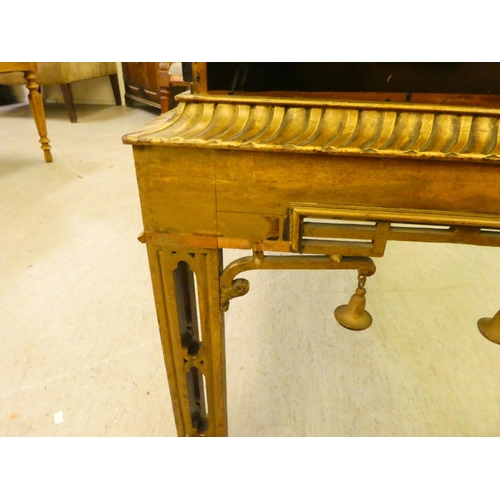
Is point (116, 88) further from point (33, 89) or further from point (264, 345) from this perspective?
point (264, 345)

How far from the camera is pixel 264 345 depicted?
42.8 inches

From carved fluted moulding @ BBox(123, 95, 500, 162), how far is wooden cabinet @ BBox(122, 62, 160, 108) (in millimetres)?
2820

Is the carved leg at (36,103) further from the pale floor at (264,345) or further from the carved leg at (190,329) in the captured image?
the carved leg at (190,329)

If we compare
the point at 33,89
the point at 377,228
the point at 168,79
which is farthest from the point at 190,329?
the point at 33,89

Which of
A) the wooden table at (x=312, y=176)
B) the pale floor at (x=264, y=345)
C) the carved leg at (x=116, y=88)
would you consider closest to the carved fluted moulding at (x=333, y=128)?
the wooden table at (x=312, y=176)

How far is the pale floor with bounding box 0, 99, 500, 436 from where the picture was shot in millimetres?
885

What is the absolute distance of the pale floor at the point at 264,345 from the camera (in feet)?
2.90

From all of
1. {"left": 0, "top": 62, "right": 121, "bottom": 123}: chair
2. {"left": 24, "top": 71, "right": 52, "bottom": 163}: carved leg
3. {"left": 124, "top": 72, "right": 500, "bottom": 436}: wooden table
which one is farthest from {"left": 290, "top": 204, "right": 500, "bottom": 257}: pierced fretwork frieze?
{"left": 0, "top": 62, "right": 121, "bottom": 123}: chair

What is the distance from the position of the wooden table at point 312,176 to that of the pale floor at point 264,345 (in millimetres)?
536

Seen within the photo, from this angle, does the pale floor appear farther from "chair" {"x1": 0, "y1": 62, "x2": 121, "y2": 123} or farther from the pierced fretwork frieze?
"chair" {"x1": 0, "y1": 62, "x2": 121, "y2": 123}

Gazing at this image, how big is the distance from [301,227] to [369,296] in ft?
2.97

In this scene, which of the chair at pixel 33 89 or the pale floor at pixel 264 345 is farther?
the chair at pixel 33 89

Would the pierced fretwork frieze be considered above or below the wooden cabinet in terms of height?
above

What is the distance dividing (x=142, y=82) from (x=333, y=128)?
11.1 feet
